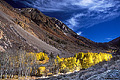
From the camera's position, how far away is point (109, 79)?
31.1 feet

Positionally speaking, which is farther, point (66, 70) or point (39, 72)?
point (66, 70)

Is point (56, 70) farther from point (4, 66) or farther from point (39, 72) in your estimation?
point (4, 66)

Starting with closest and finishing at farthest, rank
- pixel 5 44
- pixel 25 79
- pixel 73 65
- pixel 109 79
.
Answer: pixel 109 79 → pixel 25 79 → pixel 73 65 → pixel 5 44

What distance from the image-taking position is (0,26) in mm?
95500

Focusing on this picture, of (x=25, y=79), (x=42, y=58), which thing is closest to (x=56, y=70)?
(x=25, y=79)

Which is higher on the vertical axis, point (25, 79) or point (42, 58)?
point (42, 58)

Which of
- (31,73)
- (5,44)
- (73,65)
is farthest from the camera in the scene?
(5,44)

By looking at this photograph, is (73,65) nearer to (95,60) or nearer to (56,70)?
(56,70)

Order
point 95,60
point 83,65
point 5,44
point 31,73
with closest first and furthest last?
point 31,73 → point 83,65 → point 95,60 → point 5,44

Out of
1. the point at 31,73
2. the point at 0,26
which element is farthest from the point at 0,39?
the point at 31,73

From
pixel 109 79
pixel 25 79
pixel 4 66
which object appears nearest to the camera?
pixel 109 79

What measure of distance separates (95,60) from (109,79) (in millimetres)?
66490

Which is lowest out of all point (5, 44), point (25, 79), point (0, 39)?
point (25, 79)

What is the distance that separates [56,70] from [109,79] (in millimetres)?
46183
